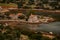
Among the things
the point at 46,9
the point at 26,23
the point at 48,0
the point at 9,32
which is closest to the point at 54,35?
the point at 9,32

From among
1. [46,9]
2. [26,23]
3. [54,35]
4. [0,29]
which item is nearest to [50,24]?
[26,23]

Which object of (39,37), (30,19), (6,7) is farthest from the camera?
(6,7)

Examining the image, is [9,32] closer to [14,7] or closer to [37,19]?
[37,19]

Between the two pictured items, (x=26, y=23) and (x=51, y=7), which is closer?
(x=26, y=23)

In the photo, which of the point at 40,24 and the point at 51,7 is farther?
the point at 51,7

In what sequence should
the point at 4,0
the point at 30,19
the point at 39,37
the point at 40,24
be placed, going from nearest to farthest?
the point at 39,37, the point at 40,24, the point at 30,19, the point at 4,0

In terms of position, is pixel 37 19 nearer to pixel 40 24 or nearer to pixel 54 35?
pixel 40 24

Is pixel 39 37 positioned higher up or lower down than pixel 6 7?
higher up

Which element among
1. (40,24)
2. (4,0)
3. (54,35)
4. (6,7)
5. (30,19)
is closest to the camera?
(54,35)

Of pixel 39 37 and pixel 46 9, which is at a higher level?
pixel 39 37
